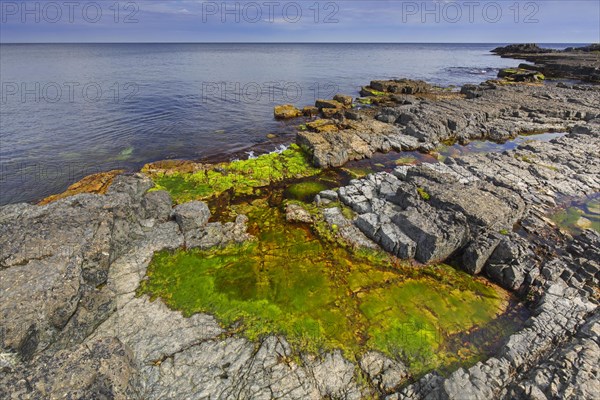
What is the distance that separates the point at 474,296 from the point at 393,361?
4560mm

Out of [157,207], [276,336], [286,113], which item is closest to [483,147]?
[286,113]

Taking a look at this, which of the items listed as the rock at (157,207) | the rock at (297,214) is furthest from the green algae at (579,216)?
the rock at (157,207)

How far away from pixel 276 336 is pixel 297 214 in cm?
695

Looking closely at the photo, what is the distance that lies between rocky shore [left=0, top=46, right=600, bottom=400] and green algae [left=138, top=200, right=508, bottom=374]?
0.48m

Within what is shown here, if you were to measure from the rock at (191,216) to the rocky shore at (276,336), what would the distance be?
68mm

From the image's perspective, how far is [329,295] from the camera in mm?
10742

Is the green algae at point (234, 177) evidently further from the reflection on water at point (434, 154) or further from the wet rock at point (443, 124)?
the reflection on water at point (434, 154)

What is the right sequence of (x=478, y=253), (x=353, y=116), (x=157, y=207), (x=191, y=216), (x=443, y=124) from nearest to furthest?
1. (x=478, y=253)
2. (x=191, y=216)
3. (x=157, y=207)
4. (x=443, y=124)
5. (x=353, y=116)

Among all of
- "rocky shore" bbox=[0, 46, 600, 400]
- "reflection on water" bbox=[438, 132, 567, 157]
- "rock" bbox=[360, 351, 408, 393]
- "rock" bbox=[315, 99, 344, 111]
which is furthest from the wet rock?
"rock" bbox=[360, 351, 408, 393]

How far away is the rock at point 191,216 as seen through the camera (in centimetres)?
1372

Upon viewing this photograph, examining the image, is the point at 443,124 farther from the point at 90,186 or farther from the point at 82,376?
the point at 82,376

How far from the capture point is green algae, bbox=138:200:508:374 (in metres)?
9.20

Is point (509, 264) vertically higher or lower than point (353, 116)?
lower

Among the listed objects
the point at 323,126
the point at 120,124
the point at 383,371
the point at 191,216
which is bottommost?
the point at 383,371
